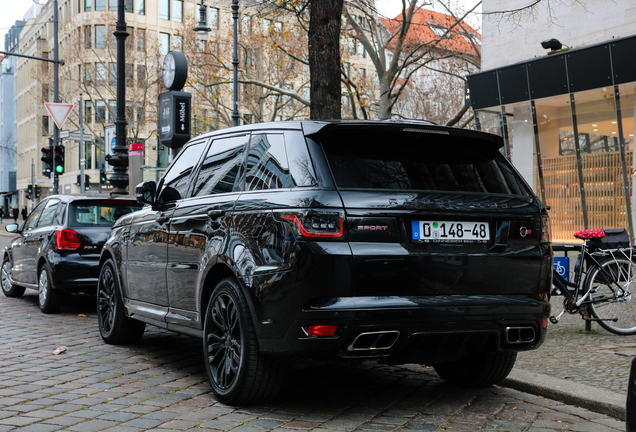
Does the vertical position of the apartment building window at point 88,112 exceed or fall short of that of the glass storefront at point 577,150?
it exceeds it

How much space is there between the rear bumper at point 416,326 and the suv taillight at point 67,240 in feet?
18.7

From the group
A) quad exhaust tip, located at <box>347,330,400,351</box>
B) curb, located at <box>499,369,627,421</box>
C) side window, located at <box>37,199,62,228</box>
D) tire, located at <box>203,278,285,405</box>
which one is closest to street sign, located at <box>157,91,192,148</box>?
side window, located at <box>37,199,62,228</box>

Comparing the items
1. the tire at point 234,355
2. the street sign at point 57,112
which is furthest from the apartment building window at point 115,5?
the tire at point 234,355

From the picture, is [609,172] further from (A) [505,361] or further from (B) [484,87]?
(A) [505,361]

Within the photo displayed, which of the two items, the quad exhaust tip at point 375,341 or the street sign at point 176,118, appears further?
the street sign at point 176,118

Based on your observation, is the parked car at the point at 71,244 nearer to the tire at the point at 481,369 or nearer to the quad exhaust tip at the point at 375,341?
the tire at the point at 481,369

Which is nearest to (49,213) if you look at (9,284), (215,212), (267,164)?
(9,284)

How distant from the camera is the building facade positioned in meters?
17.9

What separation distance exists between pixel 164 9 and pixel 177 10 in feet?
4.17

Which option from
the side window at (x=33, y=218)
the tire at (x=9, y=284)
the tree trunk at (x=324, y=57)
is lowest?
the tire at (x=9, y=284)

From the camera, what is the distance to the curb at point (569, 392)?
479 cm

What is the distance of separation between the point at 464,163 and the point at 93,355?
12.2 feet

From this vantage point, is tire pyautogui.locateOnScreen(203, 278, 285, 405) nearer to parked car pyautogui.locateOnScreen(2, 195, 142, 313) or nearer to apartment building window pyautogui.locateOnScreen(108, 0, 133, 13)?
parked car pyautogui.locateOnScreen(2, 195, 142, 313)

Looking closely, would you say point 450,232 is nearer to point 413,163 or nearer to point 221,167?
point 413,163
